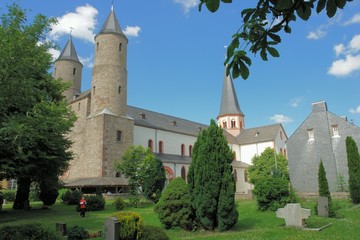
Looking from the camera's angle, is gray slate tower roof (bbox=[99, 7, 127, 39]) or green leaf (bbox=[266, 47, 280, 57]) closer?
green leaf (bbox=[266, 47, 280, 57])

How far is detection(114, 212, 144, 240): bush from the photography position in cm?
900

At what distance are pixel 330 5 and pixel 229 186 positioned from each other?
10.3 meters

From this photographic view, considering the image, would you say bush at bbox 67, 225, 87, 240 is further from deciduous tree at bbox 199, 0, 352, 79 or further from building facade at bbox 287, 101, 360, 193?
building facade at bbox 287, 101, 360, 193

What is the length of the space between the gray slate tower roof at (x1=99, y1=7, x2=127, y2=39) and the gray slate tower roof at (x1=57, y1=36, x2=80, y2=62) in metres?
9.33

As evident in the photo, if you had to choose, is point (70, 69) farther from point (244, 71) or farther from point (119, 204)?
point (244, 71)

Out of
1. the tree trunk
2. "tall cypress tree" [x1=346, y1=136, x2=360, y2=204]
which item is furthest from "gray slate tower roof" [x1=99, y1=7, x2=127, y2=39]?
"tall cypress tree" [x1=346, y1=136, x2=360, y2=204]

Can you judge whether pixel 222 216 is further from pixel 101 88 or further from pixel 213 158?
Result: pixel 101 88

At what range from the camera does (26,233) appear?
8.13 metres

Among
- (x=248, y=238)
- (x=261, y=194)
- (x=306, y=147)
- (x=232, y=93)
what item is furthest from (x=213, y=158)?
(x=232, y=93)

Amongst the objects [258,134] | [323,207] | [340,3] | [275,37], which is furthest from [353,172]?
[258,134]

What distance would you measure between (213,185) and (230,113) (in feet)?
170

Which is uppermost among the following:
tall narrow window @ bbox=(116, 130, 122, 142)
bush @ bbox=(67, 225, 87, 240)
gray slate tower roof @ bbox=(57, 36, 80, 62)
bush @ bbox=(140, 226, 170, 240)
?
gray slate tower roof @ bbox=(57, 36, 80, 62)

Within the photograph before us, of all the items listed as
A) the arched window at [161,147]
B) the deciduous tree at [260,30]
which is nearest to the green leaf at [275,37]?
the deciduous tree at [260,30]

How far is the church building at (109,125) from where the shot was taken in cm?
3391
